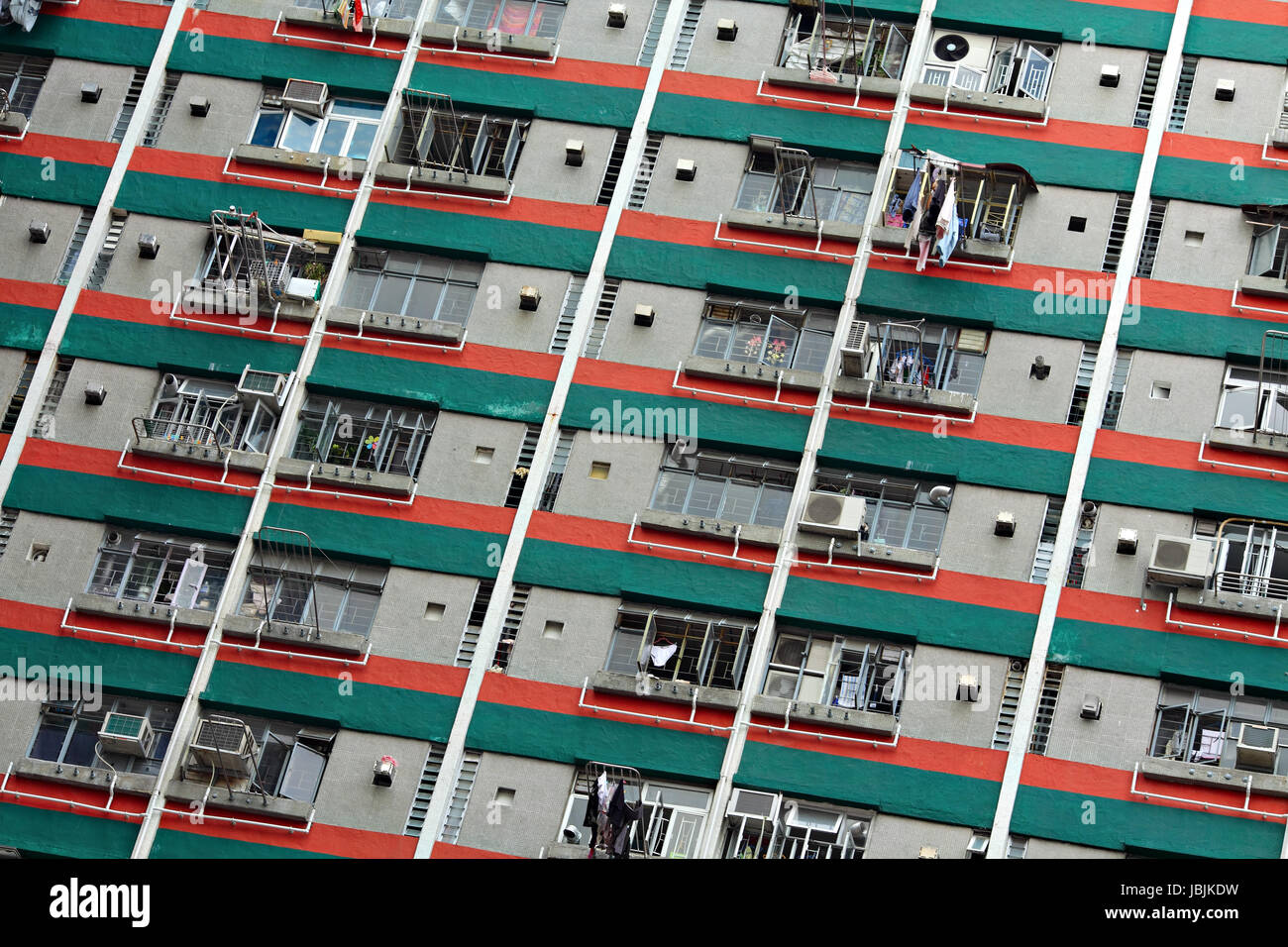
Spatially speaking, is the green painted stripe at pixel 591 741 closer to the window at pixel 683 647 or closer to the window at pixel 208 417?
the window at pixel 683 647

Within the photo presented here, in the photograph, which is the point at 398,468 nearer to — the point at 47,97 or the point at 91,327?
the point at 91,327

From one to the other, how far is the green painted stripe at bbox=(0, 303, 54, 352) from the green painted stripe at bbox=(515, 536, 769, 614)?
47.4ft

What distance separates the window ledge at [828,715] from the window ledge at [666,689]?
73 centimetres

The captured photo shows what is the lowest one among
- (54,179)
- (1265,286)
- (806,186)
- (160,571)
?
(160,571)

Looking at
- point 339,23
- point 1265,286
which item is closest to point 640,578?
point 1265,286

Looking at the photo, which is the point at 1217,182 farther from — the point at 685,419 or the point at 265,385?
the point at 265,385

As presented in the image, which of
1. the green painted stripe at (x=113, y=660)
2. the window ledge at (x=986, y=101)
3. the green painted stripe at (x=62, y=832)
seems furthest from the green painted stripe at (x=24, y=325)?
the window ledge at (x=986, y=101)

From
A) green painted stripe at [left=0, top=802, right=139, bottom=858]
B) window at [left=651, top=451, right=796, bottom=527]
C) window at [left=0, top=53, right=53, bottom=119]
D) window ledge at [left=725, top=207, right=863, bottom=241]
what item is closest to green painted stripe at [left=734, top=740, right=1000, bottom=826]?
window at [left=651, top=451, right=796, bottom=527]

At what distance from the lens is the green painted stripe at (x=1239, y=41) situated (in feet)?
159

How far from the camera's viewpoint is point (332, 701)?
4488cm

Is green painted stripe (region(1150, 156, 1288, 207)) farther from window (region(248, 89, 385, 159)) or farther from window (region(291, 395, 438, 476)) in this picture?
window (region(248, 89, 385, 159))

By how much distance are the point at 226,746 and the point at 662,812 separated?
10.5 m

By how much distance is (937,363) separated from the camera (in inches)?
1858
